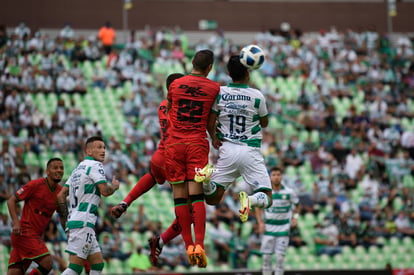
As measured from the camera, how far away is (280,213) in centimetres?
1427

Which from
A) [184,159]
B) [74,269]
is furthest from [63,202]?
[184,159]

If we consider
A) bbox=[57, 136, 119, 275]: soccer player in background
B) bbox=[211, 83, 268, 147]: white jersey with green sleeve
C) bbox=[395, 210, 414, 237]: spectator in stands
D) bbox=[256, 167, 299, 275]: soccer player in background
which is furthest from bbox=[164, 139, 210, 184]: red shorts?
bbox=[395, 210, 414, 237]: spectator in stands

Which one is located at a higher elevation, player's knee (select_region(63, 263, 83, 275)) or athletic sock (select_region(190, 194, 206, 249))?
athletic sock (select_region(190, 194, 206, 249))

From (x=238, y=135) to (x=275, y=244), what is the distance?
17.3 ft

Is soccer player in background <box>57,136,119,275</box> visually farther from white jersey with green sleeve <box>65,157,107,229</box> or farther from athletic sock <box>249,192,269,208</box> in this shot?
athletic sock <box>249,192,269,208</box>

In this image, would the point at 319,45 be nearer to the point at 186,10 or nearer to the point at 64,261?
the point at 186,10

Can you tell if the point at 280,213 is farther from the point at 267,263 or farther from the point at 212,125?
the point at 212,125

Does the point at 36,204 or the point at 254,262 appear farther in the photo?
the point at 254,262

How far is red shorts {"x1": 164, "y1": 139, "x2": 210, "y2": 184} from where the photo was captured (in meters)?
9.38

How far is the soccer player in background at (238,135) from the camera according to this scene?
9.59m

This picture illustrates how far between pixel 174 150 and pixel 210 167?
0.55 meters

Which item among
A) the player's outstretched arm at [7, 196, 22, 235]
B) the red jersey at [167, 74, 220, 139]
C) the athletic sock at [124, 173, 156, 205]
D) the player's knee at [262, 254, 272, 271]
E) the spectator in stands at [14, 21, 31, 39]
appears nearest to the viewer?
the red jersey at [167, 74, 220, 139]

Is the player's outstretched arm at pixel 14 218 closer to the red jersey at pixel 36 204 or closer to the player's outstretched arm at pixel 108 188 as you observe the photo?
the red jersey at pixel 36 204

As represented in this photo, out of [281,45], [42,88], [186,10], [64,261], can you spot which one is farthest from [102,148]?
[186,10]
